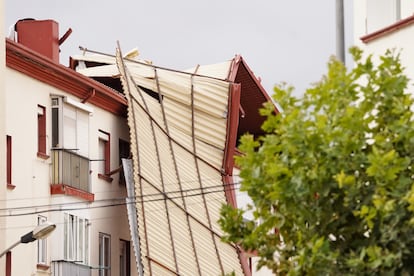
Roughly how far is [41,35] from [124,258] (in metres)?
7.46

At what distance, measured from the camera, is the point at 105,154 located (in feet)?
175

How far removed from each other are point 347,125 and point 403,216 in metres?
1.06

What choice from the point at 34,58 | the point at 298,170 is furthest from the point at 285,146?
the point at 34,58

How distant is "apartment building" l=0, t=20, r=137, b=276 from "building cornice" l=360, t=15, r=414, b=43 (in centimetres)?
2078

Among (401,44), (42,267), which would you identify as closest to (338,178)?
(401,44)

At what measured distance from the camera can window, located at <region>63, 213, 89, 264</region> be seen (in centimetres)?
4894

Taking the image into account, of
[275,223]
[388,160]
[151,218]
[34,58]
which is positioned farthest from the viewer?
[151,218]

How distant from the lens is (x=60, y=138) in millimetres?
49031

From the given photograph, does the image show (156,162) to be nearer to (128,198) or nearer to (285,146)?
(128,198)

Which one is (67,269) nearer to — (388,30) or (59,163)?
(59,163)

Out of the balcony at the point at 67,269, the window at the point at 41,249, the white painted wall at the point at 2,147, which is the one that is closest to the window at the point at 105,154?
the balcony at the point at 67,269

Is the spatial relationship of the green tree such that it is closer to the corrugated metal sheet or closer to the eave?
the eave

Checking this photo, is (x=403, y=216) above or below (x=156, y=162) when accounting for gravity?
below

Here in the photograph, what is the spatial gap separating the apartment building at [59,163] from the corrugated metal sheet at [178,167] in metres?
1.34
